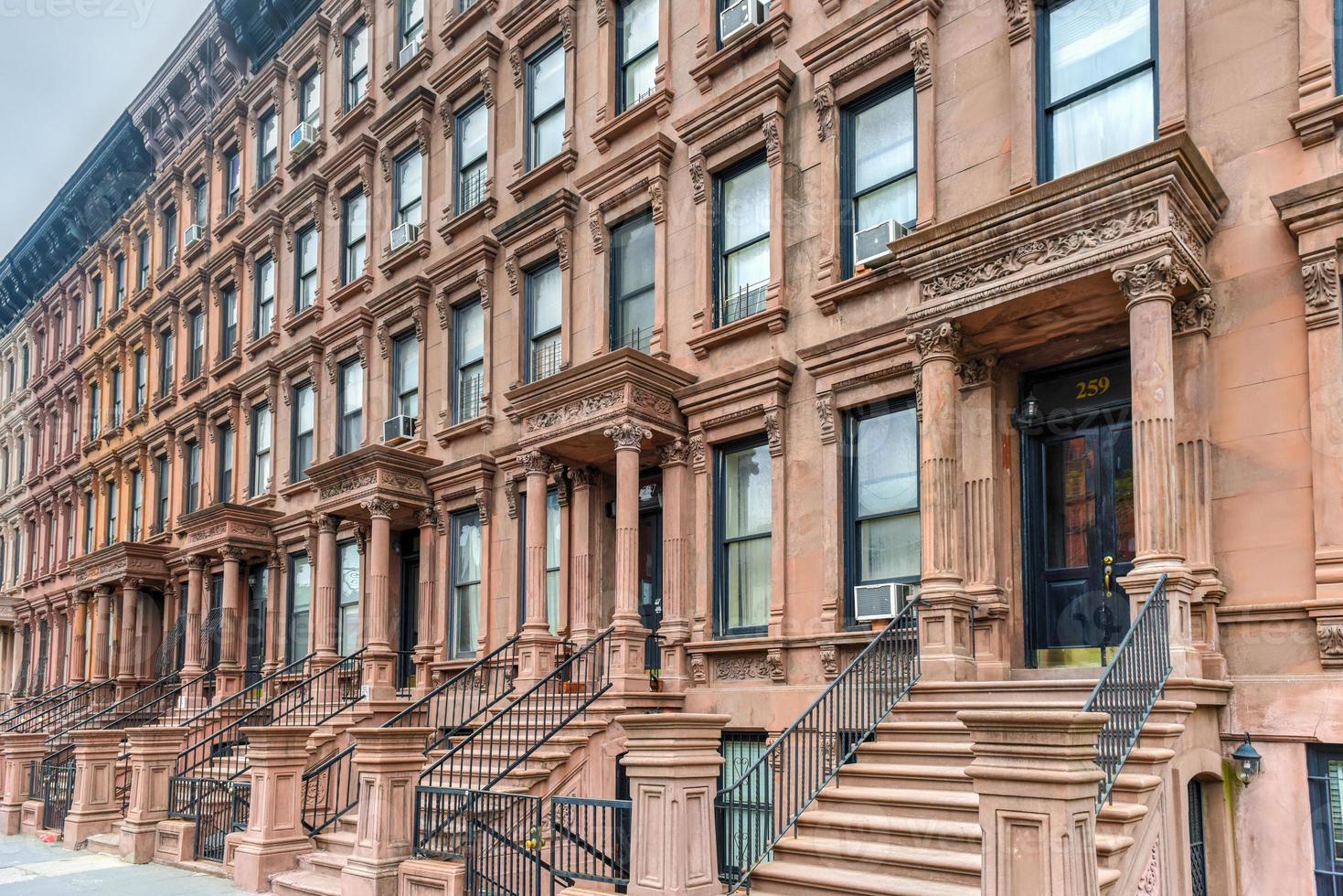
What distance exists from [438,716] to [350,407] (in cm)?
729

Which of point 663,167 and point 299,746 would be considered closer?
point 299,746

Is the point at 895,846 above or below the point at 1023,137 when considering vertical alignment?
below

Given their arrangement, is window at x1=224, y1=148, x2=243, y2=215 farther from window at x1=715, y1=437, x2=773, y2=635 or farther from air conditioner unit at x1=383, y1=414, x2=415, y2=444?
window at x1=715, y1=437, x2=773, y2=635

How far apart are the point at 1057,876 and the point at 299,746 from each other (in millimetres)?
9829

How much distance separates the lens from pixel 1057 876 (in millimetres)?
6098

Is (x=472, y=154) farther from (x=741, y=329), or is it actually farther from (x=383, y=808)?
(x=383, y=808)

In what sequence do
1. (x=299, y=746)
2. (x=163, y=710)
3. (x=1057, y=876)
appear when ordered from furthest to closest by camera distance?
(x=163, y=710), (x=299, y=746), (x=1057, y=876)

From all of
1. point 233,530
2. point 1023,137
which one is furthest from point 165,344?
point 1023,137

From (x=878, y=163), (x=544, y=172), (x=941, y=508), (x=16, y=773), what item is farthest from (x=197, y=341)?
(x=941, y=508)

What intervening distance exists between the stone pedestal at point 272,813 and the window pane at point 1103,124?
1029cm

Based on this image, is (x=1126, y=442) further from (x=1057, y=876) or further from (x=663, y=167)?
(x=663, y=167)

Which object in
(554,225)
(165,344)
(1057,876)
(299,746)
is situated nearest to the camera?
(1057,876)

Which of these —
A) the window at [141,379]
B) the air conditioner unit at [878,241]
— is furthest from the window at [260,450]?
the air conditioner unit at [878,241]

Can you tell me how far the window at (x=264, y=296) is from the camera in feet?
79.2
